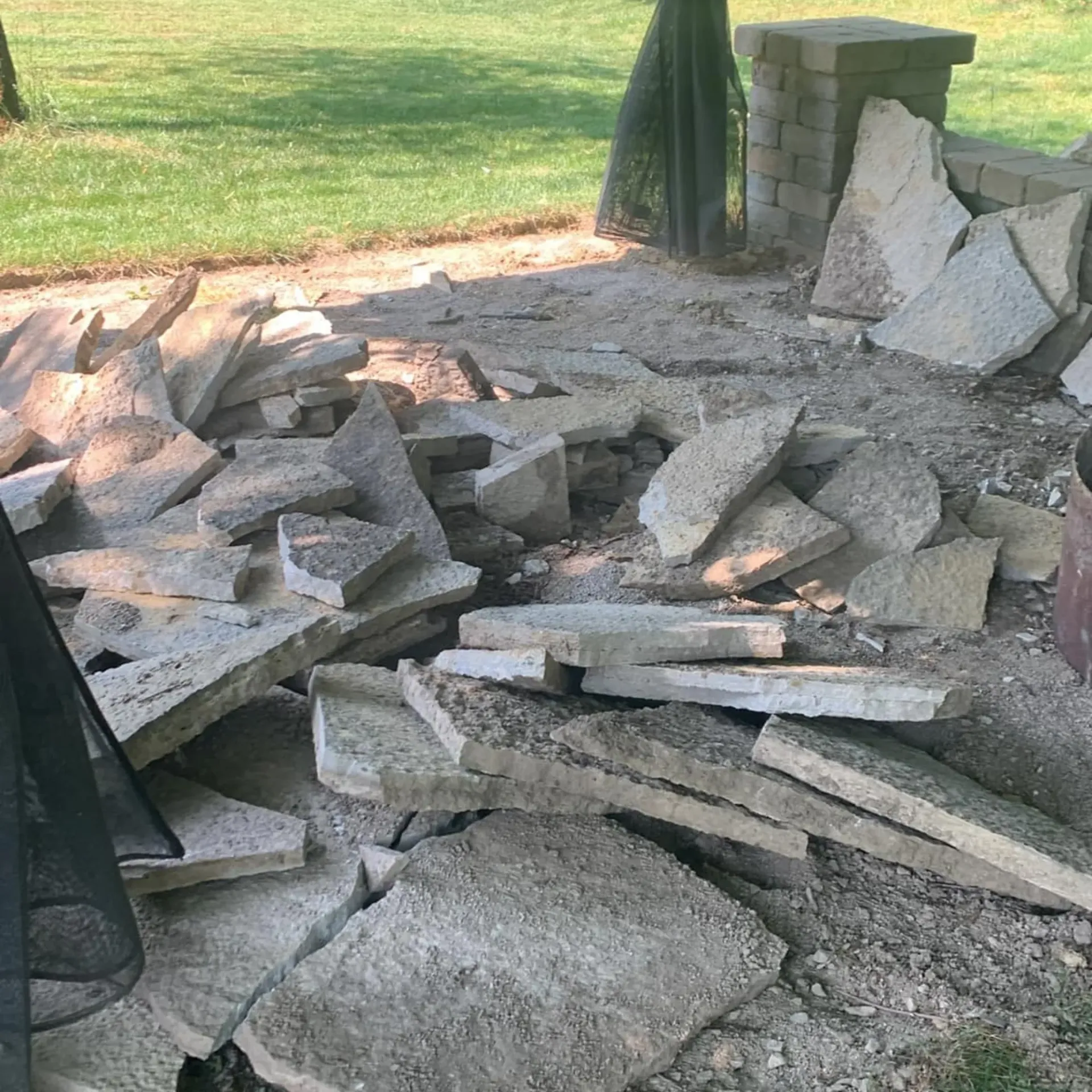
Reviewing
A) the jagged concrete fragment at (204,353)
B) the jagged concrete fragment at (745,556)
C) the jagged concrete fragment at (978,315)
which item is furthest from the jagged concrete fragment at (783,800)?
the jagged concrete fragment at (978,315)

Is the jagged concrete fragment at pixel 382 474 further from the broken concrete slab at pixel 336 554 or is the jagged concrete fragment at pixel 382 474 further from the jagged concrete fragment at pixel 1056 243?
the jagged concrete fragment at pixel 1056 243

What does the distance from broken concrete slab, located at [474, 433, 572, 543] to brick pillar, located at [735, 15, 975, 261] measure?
161 inches

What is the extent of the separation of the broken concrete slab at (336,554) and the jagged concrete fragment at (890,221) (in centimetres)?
423

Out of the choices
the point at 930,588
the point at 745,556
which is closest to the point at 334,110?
the point at 745,556

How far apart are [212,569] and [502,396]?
89.5 inches

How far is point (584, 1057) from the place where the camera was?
2.42 m

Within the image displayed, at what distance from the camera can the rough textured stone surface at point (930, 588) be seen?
13.2 ft

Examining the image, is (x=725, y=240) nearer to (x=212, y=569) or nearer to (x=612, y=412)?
(x=612, y=412)

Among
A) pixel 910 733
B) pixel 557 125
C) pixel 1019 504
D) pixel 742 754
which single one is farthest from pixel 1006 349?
pixel 557 125

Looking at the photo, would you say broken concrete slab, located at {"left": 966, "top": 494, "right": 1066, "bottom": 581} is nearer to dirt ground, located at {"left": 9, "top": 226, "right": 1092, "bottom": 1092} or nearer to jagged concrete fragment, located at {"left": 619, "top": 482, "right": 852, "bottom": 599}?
dirt ground, located at {"left": 9, "top": 226, "right": 1092, "bottom": 1092}

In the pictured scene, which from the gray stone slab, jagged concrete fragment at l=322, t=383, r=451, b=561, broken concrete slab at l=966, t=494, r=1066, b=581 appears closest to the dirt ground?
broken concrete slab at l=966, t=494, r=1066, b=581

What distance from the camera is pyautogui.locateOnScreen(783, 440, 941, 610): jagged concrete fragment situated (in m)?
4.23

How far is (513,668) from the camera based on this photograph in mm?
3197

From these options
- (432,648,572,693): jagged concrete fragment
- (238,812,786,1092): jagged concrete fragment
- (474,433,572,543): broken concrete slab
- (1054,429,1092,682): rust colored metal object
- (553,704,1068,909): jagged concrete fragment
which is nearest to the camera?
(238,812,786,1092): jagged concrete fragment
